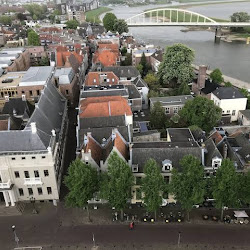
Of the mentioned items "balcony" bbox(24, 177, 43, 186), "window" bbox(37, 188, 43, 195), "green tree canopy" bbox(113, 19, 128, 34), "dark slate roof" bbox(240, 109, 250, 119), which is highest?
"green tree canopy" bbox(113, 19, 128, 34)

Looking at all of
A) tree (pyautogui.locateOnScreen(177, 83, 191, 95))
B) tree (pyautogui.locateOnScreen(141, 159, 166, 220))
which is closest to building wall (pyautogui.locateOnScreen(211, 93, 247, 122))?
tree (pyautogui.locateOnScreen(177, 83, 191, 95))

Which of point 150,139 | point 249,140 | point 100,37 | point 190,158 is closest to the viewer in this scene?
point 190,158

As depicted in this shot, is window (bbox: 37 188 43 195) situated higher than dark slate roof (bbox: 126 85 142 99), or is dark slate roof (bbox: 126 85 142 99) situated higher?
dark slate roof (bbox: 126 85 142 99)

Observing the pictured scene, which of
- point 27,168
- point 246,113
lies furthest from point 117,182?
point 246,113

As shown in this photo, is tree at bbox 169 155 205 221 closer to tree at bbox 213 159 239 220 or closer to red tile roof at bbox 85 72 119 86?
→ tree at bbox 213 159 239 220

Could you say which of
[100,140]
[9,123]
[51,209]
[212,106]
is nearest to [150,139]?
[100,140]

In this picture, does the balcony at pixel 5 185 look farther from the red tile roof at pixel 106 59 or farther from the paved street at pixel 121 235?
the red tile roof at pixel 106 59

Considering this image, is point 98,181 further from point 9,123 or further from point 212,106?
point 212,106
